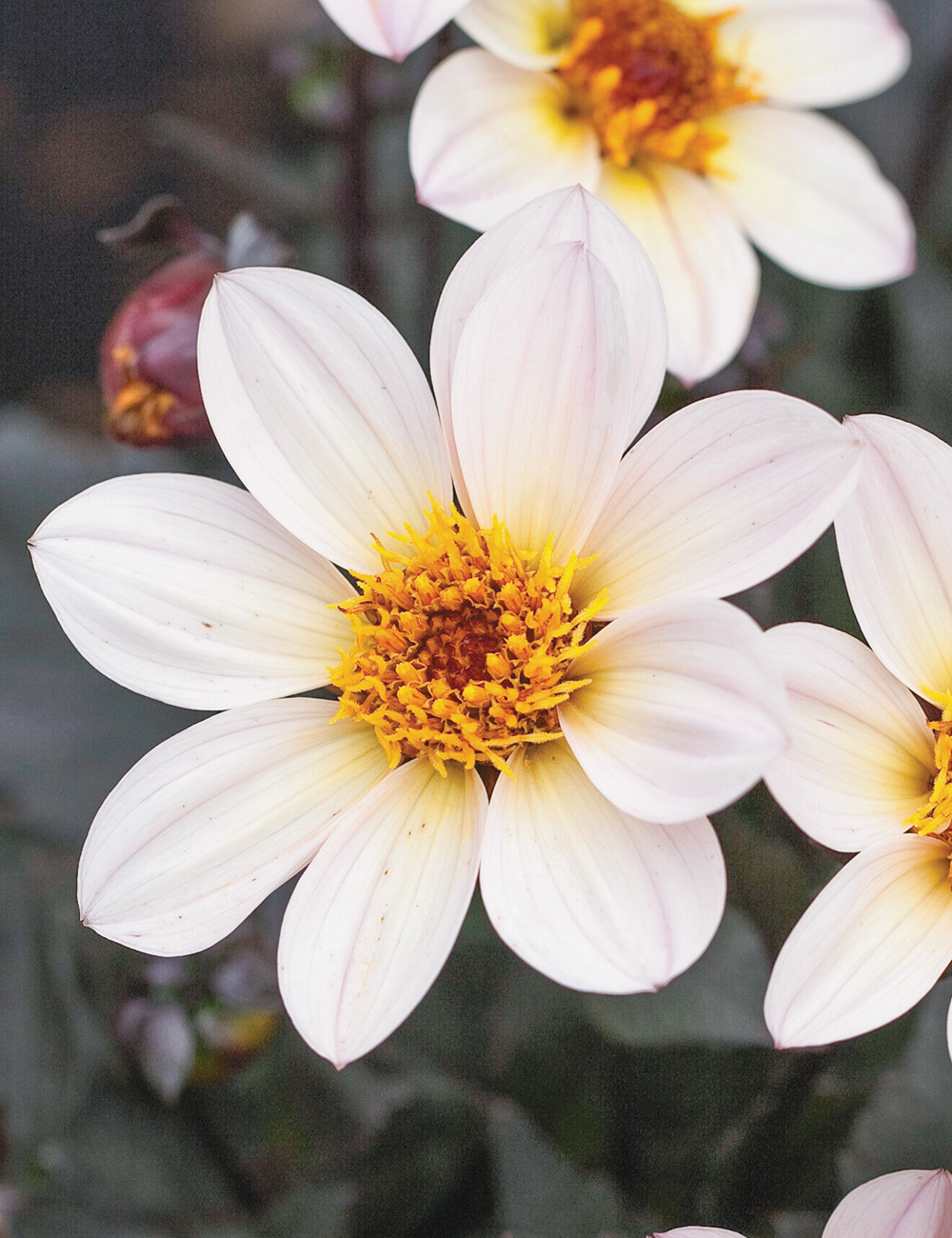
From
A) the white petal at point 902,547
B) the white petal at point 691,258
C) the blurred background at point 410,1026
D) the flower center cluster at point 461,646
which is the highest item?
the white petal at point 691,258

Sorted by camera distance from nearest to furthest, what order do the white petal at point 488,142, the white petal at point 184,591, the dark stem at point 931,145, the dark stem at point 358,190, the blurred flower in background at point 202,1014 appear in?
1. the white petal at point 184,591
2. the white petal at point 488,142
3. the blurred flower in background at point 202,1014
4. the dark stem at point 358,190
5. the dark stem at point 931,145

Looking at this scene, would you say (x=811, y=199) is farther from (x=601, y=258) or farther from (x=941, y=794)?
(x=941, y=794)

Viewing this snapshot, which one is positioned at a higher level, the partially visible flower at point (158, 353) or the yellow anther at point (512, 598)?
the partially visible flower at point (158, 353)

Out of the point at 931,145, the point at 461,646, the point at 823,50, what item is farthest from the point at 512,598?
the point at 931,145

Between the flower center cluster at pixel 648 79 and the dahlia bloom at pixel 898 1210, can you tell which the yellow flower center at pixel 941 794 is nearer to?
the dahlia bloom at pixel 898 1210

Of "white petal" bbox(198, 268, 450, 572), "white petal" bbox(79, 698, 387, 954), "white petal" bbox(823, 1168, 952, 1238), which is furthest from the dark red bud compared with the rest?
"white petal" bbox(823, 1168, 952, 1238)

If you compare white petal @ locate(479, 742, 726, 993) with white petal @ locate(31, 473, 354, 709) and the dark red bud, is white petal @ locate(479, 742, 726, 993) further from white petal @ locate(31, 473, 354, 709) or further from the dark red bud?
the dark red bud

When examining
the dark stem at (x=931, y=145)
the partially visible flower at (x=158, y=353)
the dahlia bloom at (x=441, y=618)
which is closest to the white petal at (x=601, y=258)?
the dahlia bloom at (x=441, y=618)
